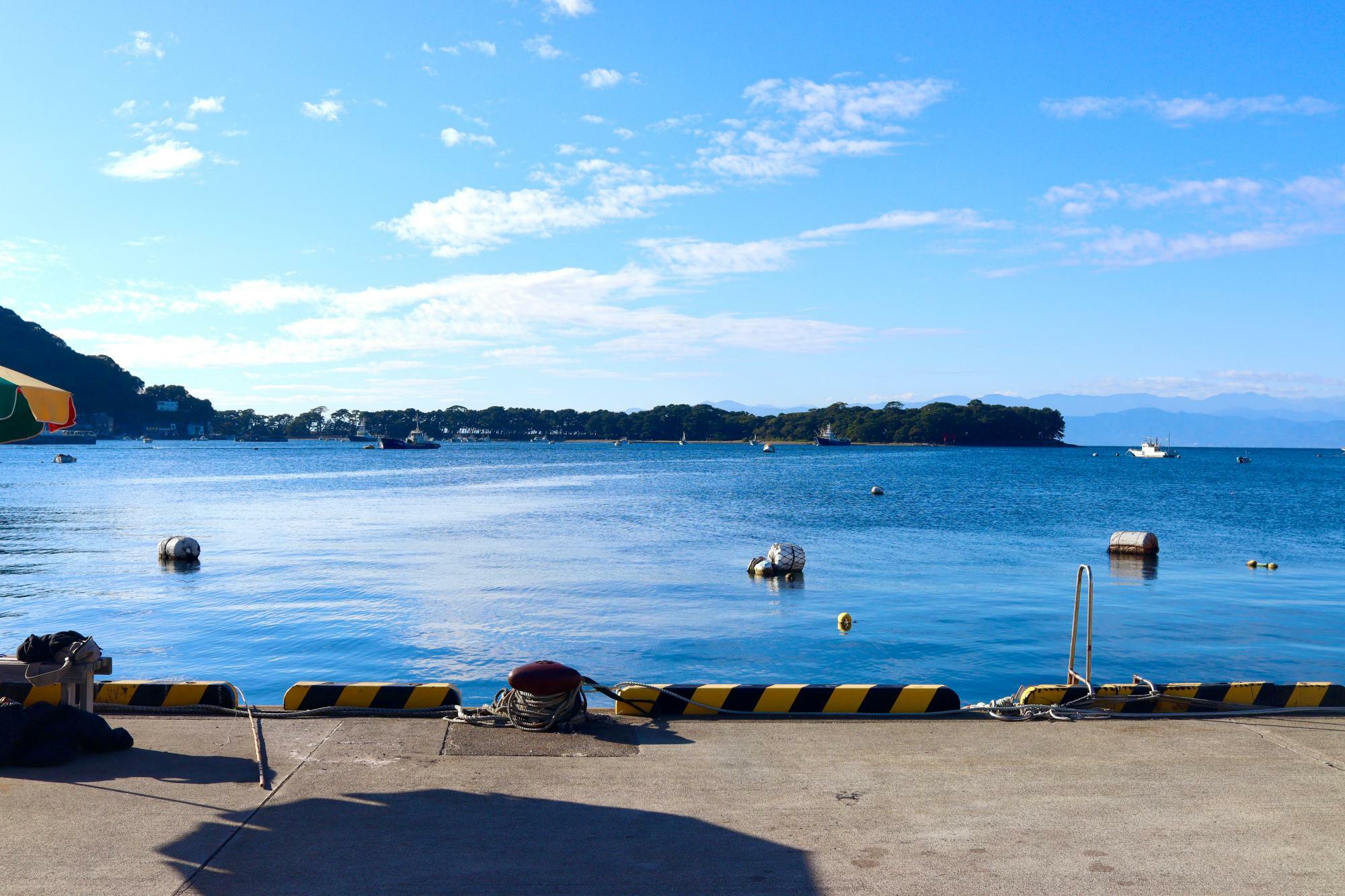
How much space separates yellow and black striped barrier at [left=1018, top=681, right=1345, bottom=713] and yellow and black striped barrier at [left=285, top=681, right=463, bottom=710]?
524cm

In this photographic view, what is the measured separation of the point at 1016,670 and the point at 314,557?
23595mm

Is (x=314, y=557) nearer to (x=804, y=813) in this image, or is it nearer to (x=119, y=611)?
(x=119, y=611)

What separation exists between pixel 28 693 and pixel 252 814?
3472mm

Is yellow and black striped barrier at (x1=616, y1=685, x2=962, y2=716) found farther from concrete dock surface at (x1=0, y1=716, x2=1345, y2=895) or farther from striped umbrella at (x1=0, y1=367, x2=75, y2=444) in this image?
striped umbrella at (x1=0, y1=367, x2=75, y2=444)

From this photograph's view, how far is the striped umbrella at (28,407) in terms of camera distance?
7145mm

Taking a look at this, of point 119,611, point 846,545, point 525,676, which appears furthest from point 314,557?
point 525,676

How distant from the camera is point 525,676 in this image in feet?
26.3

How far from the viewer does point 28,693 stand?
8125 millimetres

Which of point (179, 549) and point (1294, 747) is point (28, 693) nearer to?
point (1294, 747)

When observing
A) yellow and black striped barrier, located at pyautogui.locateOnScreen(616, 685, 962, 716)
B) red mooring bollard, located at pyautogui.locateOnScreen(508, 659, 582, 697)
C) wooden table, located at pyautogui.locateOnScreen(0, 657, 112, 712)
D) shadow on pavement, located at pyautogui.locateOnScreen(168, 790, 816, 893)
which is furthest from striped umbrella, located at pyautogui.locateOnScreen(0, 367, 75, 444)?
yellow and black striped barrier, located at pyautogui.locateOnScreen(616, 685, 962, 716)

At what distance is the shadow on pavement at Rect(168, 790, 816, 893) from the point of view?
5066 millimetres

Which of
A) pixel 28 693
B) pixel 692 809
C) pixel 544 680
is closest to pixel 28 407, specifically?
pixel 28 693

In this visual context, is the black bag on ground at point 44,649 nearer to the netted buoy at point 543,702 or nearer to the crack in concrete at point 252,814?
the crack in concrete at point 252,814

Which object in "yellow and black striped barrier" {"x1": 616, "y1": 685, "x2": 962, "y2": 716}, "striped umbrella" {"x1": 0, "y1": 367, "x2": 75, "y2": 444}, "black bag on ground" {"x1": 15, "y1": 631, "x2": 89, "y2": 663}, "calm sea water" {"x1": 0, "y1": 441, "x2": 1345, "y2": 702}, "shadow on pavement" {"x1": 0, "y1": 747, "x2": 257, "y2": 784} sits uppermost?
"striped umbrella" {"x1": 0, "y1": 367, "x2": 75, "y2": 444}
